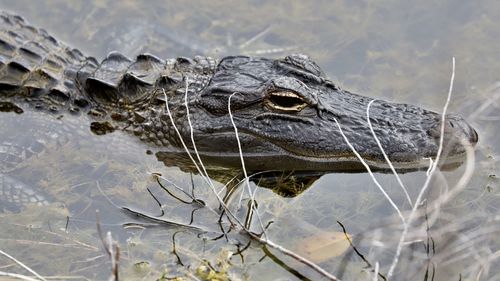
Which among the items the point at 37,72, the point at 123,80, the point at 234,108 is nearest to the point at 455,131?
the point at 234,108

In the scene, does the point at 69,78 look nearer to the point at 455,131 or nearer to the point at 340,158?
the point at 340,158

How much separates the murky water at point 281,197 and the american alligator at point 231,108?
181mm

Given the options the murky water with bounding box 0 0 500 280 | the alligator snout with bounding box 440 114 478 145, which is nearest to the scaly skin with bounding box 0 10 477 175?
the alligator snout with bounding box 440 114 478 145

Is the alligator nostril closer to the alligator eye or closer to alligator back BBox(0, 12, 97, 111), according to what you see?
the alligator eye

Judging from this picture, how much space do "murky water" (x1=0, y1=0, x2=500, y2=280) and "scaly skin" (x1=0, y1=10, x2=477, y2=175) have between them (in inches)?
7.0

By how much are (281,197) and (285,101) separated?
0.71 meters

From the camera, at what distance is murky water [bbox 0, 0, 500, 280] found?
5203 millimetres

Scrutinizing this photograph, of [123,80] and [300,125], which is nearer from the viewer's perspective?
[300,125]

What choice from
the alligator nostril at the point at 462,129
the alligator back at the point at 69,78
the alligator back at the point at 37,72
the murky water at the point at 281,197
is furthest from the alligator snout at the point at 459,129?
the alligator back at the point at 37,72

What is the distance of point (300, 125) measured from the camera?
19.4 feet

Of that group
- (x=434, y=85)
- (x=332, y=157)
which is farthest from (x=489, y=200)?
(x=434, y=85)

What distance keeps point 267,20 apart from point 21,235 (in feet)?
11.7

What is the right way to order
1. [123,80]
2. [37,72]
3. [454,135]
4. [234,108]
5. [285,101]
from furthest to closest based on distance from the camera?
[37,72] < [123,80] < [234,108] < [285,101] < [454,135]

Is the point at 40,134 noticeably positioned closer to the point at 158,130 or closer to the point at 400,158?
the point at 158,130
